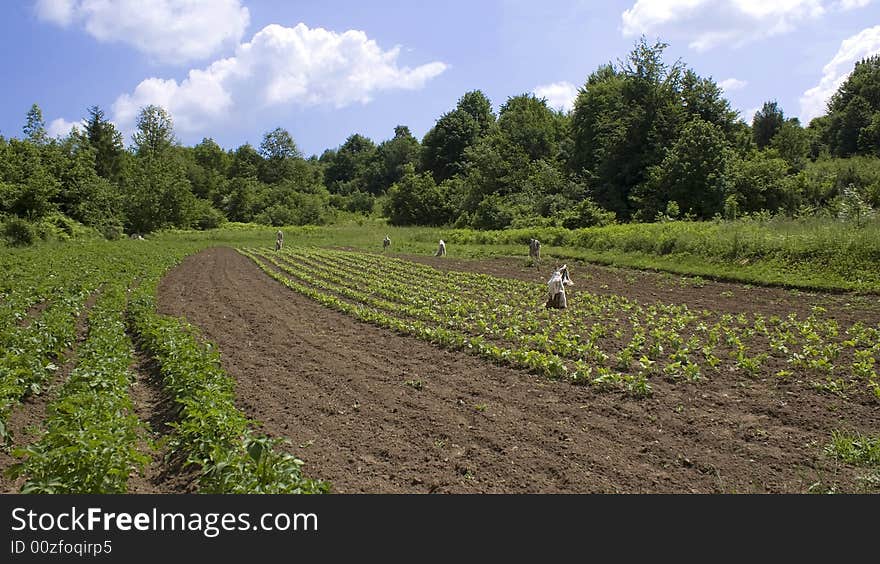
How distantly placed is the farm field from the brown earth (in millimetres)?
34

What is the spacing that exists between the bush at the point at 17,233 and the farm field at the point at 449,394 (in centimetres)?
2403

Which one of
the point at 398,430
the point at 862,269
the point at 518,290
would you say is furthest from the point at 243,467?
the point at 862,269

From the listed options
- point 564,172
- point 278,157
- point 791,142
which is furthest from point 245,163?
point 791,142

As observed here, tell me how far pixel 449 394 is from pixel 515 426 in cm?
162

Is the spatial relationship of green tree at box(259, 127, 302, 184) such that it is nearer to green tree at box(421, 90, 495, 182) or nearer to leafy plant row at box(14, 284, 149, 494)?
green tree at box(421, 90, 495, 182)

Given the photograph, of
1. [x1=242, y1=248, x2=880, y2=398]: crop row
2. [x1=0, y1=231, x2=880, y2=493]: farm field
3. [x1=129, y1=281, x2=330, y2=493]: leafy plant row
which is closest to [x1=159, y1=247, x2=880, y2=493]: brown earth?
[x1=0, y1=231, x2=880, y2=493]: farm field

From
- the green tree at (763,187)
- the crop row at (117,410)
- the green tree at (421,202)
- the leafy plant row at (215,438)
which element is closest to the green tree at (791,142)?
the green tree at (763,187)

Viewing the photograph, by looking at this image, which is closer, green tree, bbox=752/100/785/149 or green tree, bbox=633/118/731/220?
green tree, bbox=633/118/731/220

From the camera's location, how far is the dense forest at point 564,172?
1407 inches

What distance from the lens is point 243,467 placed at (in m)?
5.10

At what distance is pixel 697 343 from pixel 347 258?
79.6 feet

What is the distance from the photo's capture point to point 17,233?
3791cm

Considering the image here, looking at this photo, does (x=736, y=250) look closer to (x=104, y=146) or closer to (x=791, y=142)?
(x=791, y=142)

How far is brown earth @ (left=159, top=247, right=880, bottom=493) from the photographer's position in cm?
619
